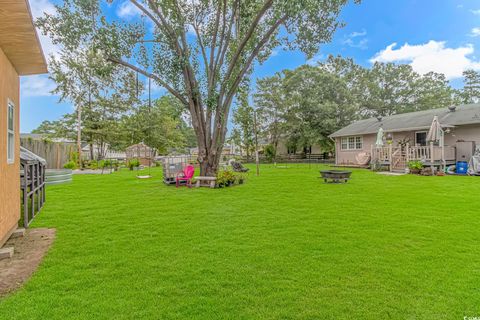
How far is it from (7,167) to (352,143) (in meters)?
21.7

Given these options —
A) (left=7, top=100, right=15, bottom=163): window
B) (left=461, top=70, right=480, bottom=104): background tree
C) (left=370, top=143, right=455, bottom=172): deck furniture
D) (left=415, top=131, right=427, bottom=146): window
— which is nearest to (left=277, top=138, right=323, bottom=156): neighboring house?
(left=415, top=131, right=427, bottom=146): window

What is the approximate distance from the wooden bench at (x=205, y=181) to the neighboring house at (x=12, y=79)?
5859mm

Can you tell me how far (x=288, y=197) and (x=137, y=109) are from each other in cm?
2661

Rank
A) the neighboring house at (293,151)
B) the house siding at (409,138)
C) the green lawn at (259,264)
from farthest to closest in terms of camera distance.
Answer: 1. the neighboring house at (293,151)
2. the house siding at (409,138)
3. the green lawn at (259,264)

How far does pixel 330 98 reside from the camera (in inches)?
1145

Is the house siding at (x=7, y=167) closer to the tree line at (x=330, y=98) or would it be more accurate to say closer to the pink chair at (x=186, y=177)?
the pink chair at (x=186, y=177)

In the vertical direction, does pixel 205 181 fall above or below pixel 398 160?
below

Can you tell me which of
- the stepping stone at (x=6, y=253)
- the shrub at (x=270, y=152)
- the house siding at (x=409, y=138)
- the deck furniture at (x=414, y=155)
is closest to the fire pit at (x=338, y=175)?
the deck furniture at (x=414, y=155)

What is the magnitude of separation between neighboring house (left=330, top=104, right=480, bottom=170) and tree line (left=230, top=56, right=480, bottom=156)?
22.0ft

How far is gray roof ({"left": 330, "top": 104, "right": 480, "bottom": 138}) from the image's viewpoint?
14828 mm

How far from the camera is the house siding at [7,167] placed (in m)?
3.86

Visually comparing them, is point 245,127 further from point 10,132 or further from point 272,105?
point 10,132

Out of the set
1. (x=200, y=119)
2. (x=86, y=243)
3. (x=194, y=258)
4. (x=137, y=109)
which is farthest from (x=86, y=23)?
(x=137, y=109)

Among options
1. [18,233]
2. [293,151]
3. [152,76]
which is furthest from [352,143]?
[18,233]
